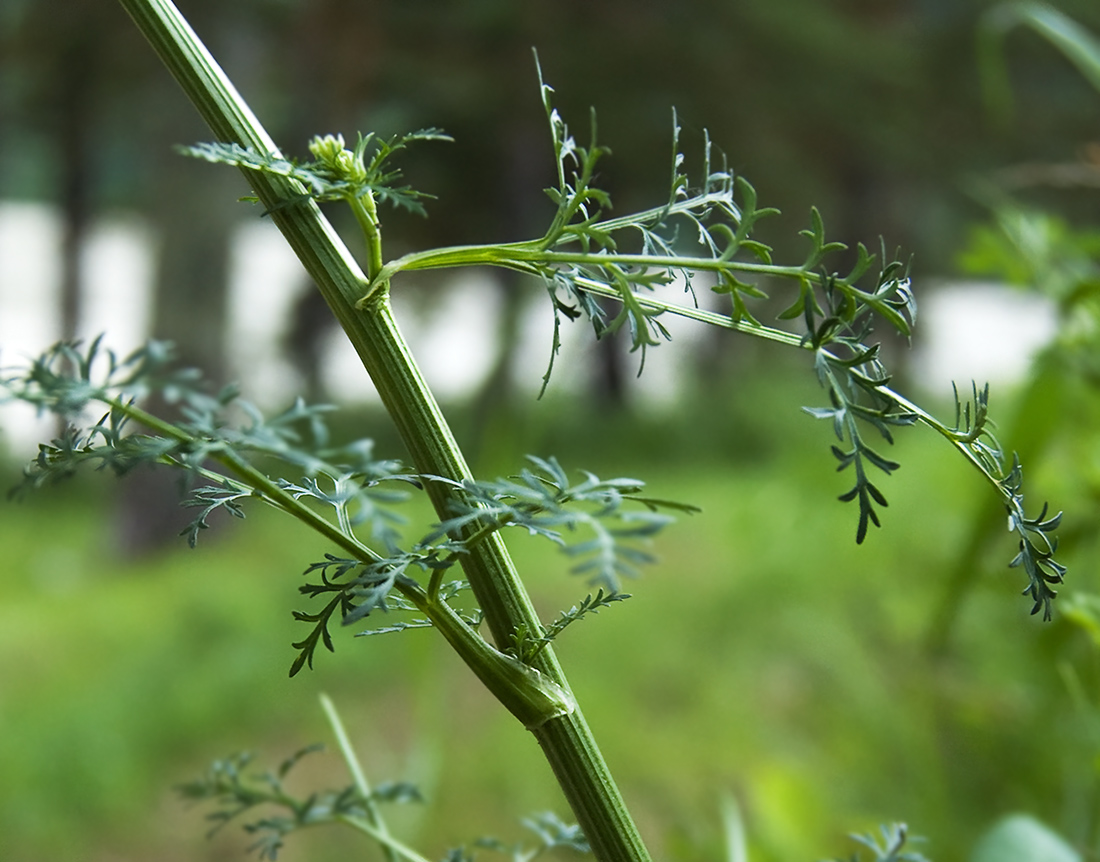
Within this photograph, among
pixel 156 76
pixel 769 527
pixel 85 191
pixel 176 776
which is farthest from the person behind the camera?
pixel 85 191

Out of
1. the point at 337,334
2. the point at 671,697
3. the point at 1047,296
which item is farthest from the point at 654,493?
the point at 337,334

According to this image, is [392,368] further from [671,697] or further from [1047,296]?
[671,697]

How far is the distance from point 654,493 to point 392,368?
46.6 inches

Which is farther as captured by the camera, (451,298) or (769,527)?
(451,298)

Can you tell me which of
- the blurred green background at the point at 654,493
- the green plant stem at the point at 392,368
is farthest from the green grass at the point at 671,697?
the green plant stem at the point at 392,368

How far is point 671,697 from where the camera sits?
95cm

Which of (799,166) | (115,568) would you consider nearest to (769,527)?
(799,166)

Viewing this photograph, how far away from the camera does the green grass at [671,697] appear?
1.84ft

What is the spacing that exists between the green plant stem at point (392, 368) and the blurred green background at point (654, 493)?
5.3 inches

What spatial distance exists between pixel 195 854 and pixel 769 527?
0.61 meters

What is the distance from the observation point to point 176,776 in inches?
35.7

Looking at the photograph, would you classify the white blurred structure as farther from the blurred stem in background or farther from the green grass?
the blurred stem in background

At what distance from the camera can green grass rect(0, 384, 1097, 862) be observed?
56 cm

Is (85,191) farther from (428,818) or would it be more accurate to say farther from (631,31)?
(428,818)
